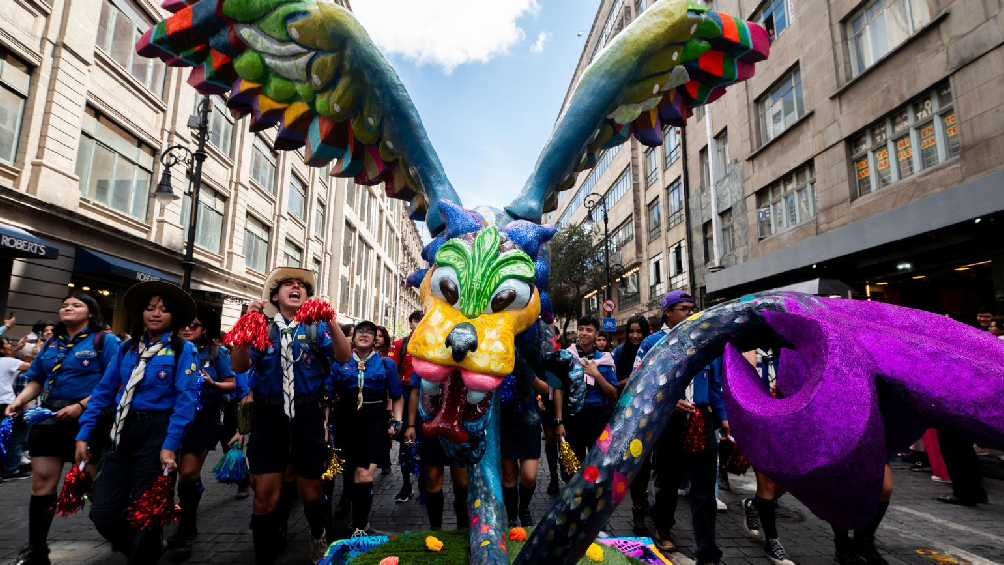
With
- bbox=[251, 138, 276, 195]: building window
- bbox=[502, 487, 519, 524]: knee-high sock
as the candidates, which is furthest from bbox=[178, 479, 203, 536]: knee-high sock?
bbox=[251, 138, 276, 195]: building window

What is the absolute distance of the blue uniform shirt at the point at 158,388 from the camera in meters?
A: 3.28

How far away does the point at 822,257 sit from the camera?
476 inches

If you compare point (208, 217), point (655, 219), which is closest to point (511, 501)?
point (208, 217)

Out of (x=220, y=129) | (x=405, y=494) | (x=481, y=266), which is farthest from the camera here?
(x=220, y=129)

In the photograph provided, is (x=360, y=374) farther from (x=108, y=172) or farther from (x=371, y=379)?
(x=108, y=172)

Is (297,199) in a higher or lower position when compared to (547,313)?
higher

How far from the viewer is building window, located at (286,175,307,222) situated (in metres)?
24.0

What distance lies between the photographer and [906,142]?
36.0 ft

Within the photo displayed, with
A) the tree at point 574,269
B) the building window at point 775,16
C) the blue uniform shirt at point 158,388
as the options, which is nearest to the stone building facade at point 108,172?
the blue uniform shirt at point 158,388

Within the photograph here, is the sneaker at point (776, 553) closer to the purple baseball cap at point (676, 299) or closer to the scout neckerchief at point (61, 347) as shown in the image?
the purple baseball cap at point (676, 299)

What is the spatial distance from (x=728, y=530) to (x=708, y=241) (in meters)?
16.9

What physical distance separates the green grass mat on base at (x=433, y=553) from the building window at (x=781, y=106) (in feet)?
50.5

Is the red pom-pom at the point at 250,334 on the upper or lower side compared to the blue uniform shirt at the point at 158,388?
upper

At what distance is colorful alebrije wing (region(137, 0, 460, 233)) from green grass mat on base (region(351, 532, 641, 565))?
1.50m
